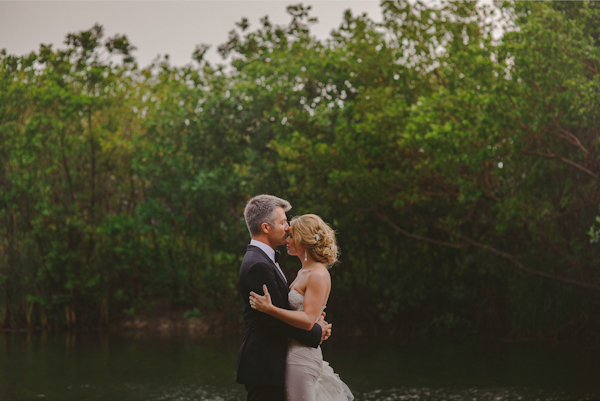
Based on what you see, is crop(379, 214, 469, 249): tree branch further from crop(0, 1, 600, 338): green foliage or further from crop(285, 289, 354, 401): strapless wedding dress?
crop(285, 289, 354, 401): strapless wedding dress

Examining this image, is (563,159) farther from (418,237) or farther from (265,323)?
(265,323)

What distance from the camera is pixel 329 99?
21.9 meters

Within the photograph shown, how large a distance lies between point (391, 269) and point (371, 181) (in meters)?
4.07

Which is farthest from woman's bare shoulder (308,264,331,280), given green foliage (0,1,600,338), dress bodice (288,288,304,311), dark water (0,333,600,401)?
green foliage (0,1,600,338)

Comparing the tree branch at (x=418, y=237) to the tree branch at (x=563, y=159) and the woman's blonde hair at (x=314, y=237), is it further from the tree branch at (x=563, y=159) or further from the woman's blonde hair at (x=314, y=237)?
the woman's blonde hair at (x=314, y=237)

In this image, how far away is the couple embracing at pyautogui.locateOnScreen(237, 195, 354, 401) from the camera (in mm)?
4910

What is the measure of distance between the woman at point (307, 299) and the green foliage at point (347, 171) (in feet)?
35.7

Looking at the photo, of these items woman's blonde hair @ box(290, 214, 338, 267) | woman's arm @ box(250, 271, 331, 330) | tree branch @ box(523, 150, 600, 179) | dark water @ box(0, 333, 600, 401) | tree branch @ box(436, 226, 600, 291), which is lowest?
dark water @ box(0, 333, 600, 401)

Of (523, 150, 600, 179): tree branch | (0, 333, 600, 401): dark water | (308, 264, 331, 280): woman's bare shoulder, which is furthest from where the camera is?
(523, 150, 600, 179): tree branch

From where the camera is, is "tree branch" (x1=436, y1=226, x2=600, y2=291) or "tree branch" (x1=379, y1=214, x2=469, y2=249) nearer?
"tree branch" (x1=436, y1=226, x2=600, y2=291)

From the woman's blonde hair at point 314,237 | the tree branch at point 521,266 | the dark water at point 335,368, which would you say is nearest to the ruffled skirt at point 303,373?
the woman's blonde hair at point 314,237

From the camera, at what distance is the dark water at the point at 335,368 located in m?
12.7

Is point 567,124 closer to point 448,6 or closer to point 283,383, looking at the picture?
point 448,6

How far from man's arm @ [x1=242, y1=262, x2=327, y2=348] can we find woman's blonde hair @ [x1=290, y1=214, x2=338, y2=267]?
11.3 inches
